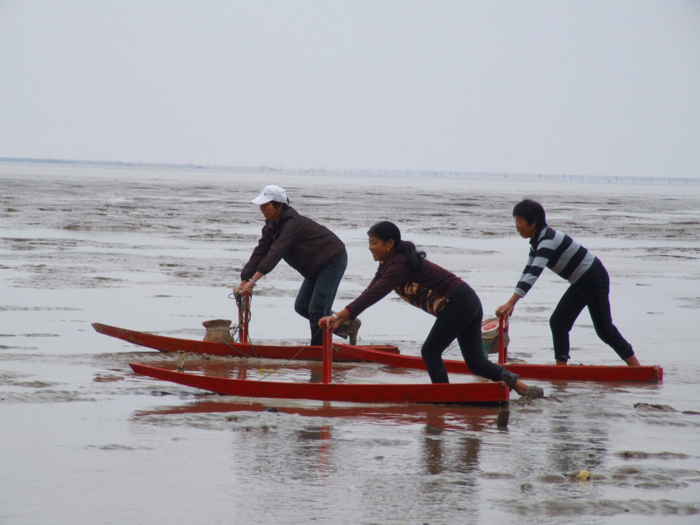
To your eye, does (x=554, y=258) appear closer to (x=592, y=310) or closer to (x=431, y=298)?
(x=592, y=310)

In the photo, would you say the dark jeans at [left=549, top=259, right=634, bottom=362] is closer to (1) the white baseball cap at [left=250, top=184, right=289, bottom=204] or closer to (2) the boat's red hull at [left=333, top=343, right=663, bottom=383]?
(2) the boat's red hull at [left=333, top=343, right=663, bottom=383]

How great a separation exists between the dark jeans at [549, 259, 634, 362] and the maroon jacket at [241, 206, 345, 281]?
2.28 meters

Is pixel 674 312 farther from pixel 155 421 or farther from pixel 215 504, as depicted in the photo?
pixel 215 504

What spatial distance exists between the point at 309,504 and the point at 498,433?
209cm

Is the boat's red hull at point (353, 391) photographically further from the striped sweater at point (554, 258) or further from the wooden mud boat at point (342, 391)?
the striped sweater at point (554, 258)

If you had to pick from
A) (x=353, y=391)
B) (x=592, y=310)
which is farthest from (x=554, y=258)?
(x=353, y=391)

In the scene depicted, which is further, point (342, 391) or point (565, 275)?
point (565, 275)

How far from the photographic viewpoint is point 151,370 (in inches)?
293

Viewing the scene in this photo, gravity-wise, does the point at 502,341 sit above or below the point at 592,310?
below

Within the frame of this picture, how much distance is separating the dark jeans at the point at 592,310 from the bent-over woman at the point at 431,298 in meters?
1.25

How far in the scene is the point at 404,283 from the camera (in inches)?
261

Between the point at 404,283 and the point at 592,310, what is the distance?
2461 millimetres

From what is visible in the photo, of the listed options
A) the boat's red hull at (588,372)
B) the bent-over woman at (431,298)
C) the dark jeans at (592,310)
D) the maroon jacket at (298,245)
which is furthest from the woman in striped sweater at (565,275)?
the maroon jacket at (298,245)

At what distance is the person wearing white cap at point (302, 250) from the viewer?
8.52 meters
